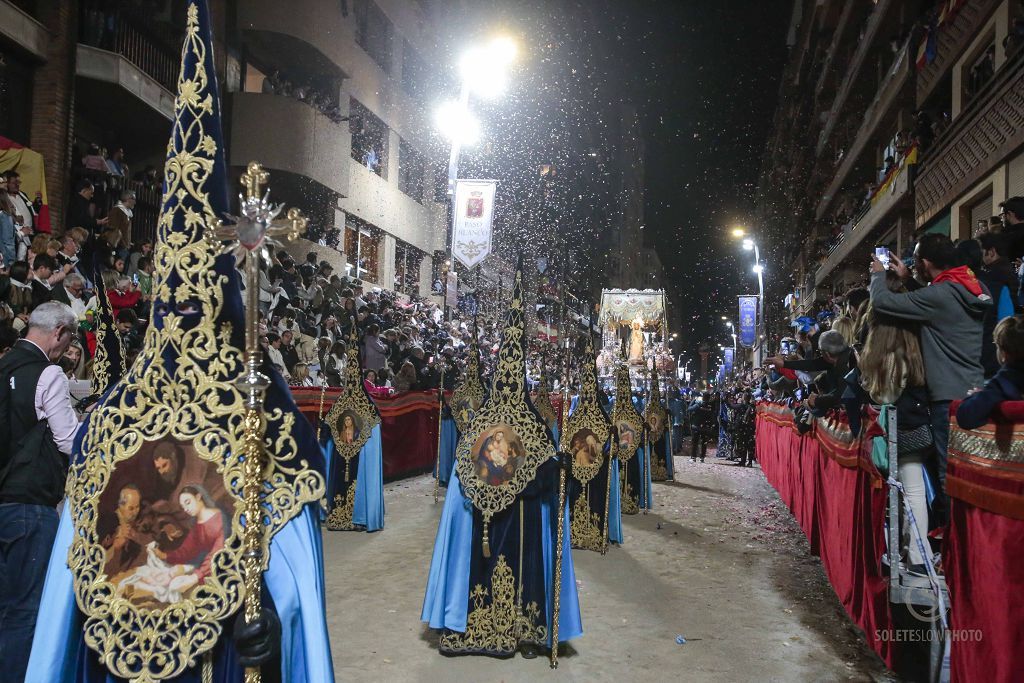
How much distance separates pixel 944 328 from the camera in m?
4.55

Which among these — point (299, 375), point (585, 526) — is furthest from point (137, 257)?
point (585, 526)

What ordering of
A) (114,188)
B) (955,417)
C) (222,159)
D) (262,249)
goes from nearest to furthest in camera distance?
(262,249)
(222,159)
(955,417)
(114,188)

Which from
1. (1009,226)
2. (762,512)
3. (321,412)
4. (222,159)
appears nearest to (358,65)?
(321,412)

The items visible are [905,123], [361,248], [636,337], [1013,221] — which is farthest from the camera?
[636,337]

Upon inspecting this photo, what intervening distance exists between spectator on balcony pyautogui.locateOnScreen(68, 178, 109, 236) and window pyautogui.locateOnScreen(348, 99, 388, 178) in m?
12.4

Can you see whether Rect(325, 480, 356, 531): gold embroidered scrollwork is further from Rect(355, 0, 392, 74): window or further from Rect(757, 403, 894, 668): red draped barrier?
Rect(355, 0, 392, 74): window

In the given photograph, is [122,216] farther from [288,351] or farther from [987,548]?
[987,548]

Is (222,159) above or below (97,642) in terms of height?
above

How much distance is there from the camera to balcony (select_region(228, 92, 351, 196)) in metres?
21.3

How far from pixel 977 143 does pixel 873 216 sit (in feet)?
29.5

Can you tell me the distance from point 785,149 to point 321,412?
51067 mm

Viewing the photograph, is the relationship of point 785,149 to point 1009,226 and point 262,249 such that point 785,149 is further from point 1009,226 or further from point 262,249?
point 262,249

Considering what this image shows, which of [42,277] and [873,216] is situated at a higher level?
[873,216]

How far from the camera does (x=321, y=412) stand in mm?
11070
